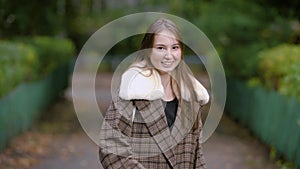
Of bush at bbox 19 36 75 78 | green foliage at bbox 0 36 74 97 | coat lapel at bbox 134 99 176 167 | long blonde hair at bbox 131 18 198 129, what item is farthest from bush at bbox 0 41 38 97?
coat lapel at bbox 134 99 176 167

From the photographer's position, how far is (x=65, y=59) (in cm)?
2473

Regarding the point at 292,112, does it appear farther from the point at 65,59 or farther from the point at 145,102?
the point at 65,59

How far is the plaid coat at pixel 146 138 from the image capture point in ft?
11.3

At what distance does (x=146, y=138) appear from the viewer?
3545 millimetres

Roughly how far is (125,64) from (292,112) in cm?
616

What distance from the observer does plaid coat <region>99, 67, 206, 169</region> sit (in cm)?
345

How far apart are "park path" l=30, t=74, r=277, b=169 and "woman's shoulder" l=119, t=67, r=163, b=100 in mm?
6318

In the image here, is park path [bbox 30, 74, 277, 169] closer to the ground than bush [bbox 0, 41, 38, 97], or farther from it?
closer to the ground

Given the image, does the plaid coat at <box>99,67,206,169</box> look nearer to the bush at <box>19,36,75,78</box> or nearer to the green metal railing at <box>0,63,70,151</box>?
the green metal railing at <box>0,63,70,151</box>

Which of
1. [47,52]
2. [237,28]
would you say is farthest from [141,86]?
[47,52]

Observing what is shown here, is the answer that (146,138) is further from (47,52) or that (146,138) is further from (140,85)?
(47,52)

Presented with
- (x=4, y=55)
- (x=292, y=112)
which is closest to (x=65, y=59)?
(x=4, y=55)

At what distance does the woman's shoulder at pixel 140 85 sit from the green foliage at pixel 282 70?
609 cm

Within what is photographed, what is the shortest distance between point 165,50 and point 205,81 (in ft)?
45.6
